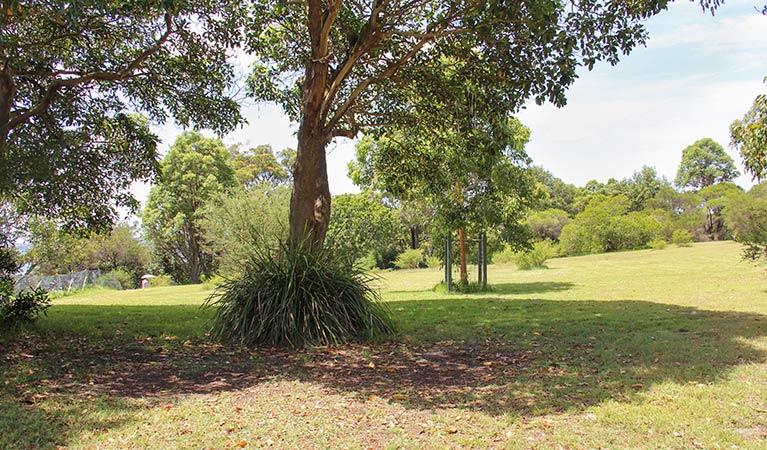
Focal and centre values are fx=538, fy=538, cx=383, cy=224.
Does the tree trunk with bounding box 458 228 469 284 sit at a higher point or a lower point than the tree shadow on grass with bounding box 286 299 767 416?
higher

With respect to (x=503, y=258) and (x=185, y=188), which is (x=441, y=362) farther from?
(x=185, y=188)

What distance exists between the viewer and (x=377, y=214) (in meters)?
37.3

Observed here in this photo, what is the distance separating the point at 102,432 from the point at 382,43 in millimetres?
7359

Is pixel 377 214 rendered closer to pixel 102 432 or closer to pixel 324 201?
pixel 324 201

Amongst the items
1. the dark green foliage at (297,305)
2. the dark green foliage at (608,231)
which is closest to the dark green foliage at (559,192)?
the dark green foliage at (608,231)

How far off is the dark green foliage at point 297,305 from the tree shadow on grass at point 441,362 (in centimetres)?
33

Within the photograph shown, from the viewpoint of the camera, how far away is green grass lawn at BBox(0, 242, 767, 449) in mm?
4020

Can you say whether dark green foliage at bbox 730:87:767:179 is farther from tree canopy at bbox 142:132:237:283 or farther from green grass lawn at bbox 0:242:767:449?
tree canopy at bbox 142:132:237:283

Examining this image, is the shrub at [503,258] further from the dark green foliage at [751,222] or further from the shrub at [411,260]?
the dark green foliage at [751,222]

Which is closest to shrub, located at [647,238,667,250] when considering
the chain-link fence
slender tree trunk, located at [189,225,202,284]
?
slender tree trunk, located at [189,225,202,284]

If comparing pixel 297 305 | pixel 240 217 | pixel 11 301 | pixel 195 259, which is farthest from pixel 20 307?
pixel 195 259

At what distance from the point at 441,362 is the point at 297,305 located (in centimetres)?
236

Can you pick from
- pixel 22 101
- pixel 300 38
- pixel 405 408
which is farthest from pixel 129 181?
pixel 405 408

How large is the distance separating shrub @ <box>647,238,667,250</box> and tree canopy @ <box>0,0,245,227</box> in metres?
30.2
